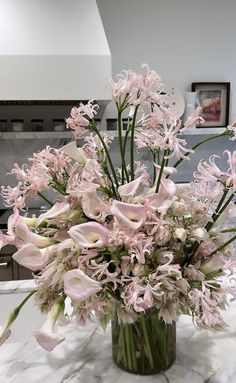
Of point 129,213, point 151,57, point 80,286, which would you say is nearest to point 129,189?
point 129,213

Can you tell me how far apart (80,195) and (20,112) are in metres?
2.25

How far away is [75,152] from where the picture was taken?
608 mm

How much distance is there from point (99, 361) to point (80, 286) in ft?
0.90

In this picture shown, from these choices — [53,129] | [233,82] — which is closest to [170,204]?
[53,129]

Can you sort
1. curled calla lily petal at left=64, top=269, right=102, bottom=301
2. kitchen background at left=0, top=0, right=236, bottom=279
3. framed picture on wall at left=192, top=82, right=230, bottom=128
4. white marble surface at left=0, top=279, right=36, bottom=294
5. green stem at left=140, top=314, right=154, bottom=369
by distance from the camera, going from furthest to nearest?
1. framed picture on wall at left=192, top=82, right=230, bottom=128
2. kitchen background at left=0, top=0, right=236, bottom=279
3. white marble surface at left=0, top=279, right=36, bottom=294
4. green stem at left=140, top=314, right=154, bottom=369
5. curled calla lily petal at left=64, top=269, right=102, bottom=301

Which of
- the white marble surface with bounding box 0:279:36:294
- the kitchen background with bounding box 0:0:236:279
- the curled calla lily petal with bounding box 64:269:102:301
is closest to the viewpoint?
the curled calla lily petal with bounding box 64:269:102:301

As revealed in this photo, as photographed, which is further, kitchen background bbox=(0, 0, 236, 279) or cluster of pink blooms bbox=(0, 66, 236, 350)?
kitchen background bbox=(0, 0, 236, 279)

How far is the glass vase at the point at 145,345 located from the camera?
2.00 ft

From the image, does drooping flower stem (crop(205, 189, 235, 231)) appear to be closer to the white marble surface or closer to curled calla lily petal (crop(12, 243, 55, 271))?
curled calla lily petal (crop(12, 243, 55, 271))

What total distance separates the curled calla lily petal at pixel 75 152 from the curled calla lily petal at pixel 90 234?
141 mm

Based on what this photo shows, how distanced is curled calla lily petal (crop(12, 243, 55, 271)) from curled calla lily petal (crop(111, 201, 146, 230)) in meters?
0.14

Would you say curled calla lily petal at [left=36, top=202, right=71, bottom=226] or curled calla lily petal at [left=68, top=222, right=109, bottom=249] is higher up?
curled calla lily petal at [left=36, top=202, right=71, bottom=226]

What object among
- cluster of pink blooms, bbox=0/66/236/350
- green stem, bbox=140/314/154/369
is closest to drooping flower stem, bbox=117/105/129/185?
cluster of pink blooms, bbox=0/66/236/350

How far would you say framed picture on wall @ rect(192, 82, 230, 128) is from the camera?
2756mm
